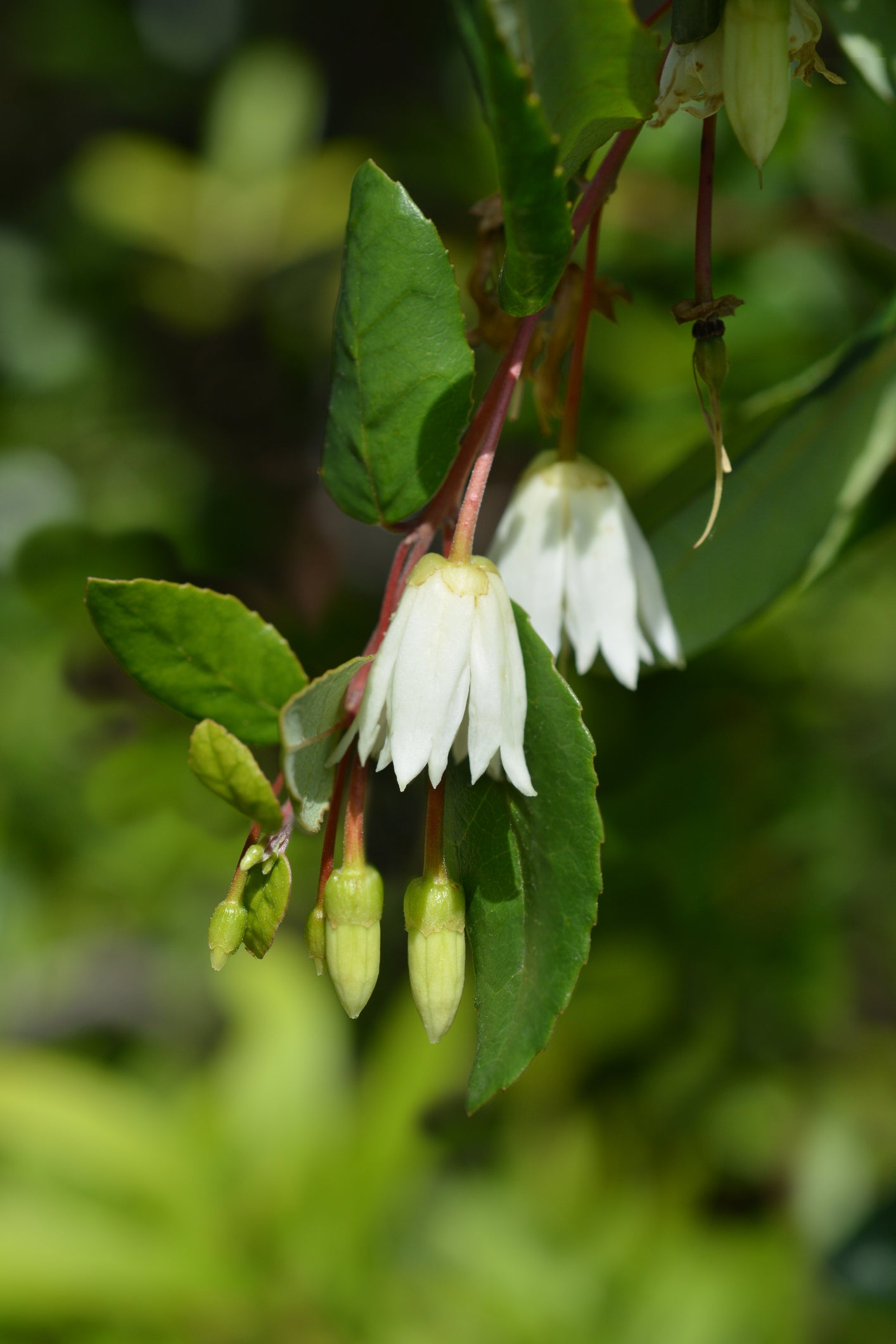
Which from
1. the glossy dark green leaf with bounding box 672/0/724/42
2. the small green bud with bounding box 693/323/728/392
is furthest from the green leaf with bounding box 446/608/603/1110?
the glossy dark green leaf with bounding box 672/0/724/42

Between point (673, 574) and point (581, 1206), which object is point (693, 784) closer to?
point (673, 574)

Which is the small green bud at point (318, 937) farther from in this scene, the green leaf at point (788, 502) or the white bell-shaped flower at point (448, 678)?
the green leaf at point (788, 502)

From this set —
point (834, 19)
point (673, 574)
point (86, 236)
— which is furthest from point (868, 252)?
point (86, 236)

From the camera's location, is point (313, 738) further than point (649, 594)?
No

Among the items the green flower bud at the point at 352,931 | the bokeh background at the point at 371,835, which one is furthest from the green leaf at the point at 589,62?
the bokeh background at the point at 371,835

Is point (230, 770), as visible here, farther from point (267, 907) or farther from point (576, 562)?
point (576, 562)

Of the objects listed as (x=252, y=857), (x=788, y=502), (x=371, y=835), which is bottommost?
(x=371, y=835)

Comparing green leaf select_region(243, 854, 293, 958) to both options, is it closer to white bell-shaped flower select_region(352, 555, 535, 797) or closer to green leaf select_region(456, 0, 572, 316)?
white bell-shaped flower select_region(352, 555, 535, 797)

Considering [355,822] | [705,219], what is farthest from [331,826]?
[705,219]
